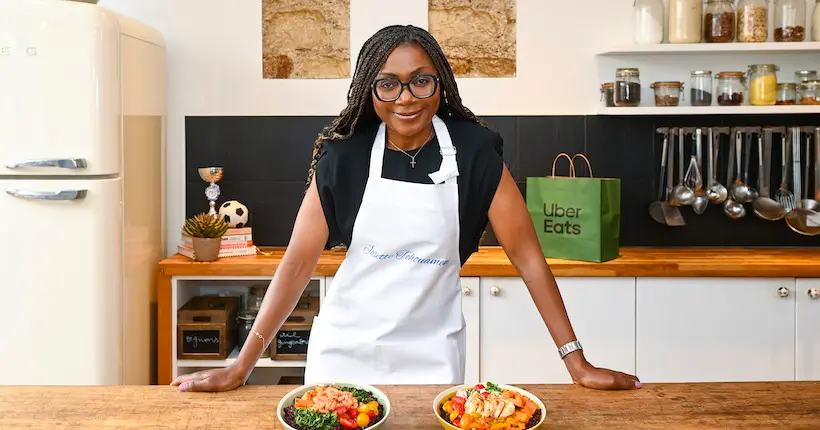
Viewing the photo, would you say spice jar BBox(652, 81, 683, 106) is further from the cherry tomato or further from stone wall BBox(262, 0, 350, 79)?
the cherry tomato

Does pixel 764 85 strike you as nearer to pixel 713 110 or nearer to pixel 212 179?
pixel 713 110

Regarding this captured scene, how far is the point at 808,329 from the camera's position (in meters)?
2.97

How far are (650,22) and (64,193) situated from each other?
224 centimetres

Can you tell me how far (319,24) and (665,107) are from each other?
1.42 meters

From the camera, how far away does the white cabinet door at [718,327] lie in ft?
9.73

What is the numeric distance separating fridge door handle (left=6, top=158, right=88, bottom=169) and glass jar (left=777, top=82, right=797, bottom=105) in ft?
8.49

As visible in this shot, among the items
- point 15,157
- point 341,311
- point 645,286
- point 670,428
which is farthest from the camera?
point 645,286

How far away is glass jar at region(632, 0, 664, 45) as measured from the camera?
323cm

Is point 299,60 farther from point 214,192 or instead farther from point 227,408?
point 227,408

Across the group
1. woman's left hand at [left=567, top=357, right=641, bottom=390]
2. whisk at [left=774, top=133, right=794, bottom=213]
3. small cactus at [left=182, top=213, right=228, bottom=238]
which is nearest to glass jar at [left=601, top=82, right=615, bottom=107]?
whisk at [left=774, top=133, right=794, bottom=213]

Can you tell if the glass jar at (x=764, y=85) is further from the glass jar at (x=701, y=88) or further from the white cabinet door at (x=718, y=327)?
the white cabinet door at (x=718, y=327)

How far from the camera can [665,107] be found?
3221mm

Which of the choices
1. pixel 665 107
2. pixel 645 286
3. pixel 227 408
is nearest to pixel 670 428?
pixel 227 408

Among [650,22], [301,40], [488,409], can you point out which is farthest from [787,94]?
[488,409]
